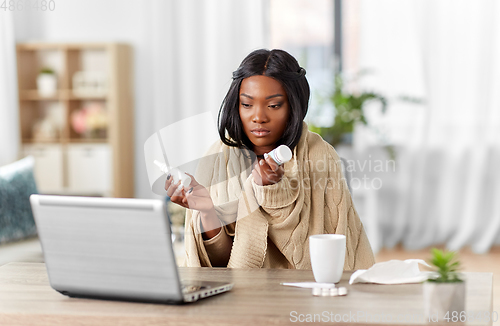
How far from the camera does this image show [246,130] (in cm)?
146

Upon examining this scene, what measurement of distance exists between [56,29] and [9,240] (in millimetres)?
2367

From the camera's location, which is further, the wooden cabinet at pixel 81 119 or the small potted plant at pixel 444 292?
the wooden cabinet at pixel 81 119

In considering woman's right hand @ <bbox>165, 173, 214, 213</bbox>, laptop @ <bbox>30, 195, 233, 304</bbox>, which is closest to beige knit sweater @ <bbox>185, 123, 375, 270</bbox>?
woman's right hand @ <bbox>165, 173, 214, 213</bbox>

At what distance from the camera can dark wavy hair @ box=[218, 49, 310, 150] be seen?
1.44 metres

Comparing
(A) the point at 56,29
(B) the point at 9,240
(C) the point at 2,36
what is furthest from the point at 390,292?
(A) the point at 56,29

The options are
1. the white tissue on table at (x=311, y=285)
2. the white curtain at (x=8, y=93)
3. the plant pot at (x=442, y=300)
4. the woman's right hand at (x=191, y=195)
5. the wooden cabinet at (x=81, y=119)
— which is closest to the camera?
the plant pot at (x=442, y=300)

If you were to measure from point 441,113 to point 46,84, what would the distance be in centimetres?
291

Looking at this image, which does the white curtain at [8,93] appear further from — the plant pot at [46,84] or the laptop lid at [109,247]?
the laptop lid at [109,247]

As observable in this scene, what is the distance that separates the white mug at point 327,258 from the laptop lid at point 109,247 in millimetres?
287

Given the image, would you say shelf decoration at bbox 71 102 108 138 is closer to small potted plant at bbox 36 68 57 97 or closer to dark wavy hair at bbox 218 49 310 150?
small potted plant at bbox 36 68 57 97

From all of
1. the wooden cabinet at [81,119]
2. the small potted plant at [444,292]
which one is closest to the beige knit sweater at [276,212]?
the small potted plant at [444,292]

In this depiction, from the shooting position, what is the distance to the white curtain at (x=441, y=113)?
13.1ft

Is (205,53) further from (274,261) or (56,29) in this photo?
(274,261)

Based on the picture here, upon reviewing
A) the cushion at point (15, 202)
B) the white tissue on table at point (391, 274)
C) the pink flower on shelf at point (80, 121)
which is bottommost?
the cushion at point (15, 202)
